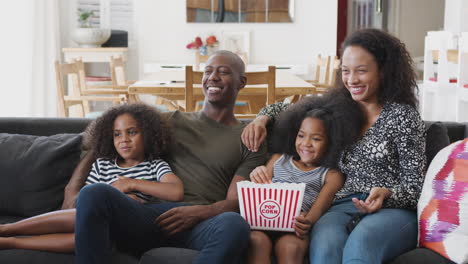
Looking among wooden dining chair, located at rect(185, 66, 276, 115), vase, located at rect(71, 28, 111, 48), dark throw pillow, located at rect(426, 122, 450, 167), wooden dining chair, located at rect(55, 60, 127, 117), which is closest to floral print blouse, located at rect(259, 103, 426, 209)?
dark throw pillow, located at rect(426, 122, 450, 167)

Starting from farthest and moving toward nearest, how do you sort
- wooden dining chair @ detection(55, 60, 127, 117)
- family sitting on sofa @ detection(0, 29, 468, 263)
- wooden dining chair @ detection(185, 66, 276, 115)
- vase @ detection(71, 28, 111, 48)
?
vase @ detection(71, 28, 111, 48) → wooden dining chair @ detection(55, 60, 127, 117) → wooden dining chair @ detection(185, 66, 276, 115) → family sitting on sofa @ detection(0, 29, 468, 263)

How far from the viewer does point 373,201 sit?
1.80 meters

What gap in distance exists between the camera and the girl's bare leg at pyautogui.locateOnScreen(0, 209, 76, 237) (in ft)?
6.32

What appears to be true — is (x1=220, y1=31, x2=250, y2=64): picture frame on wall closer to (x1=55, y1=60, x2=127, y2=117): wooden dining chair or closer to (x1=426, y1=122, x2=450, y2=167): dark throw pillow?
(x1=55, y1=60, x2=127, y2=117): wooden dining chair

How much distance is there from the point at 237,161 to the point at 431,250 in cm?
74

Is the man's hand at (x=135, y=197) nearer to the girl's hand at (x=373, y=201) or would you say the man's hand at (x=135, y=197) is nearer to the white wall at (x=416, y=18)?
the girl's hand at (x=373, y=201)

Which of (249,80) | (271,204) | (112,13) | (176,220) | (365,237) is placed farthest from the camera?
(112,13)

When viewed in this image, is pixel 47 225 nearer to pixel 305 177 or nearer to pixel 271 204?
pixel 271 204

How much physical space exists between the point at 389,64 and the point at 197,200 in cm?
81

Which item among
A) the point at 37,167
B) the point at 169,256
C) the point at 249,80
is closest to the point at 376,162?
the point at 169,256

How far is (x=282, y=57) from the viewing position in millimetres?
6887

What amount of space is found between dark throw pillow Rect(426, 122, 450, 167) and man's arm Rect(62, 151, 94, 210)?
1.22m

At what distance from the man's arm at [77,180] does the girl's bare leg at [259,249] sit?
2.35 feet

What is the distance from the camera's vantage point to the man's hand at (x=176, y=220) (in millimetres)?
1887
